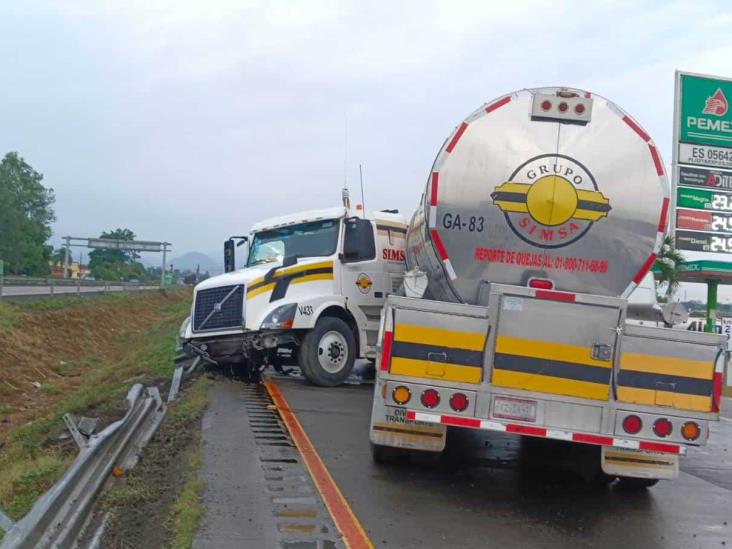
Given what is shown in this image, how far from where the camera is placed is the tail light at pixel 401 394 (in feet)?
20.5

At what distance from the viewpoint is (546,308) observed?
6254 mm

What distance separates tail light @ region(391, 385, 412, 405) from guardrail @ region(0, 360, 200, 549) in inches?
91.6

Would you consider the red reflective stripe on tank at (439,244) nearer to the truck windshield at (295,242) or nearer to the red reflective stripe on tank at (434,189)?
the red reflective stripe on tank at (434,189)

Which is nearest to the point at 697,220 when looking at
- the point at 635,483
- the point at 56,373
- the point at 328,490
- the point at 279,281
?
the point at 279,281

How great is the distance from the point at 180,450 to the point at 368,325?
501 cm

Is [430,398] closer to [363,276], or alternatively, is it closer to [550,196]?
[550,196]

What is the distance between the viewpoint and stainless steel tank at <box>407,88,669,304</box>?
6.79 m

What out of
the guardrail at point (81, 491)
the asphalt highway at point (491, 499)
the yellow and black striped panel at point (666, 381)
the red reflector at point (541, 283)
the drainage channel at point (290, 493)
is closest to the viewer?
the guardrail at point (81, 491)

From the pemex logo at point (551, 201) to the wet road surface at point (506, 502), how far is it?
2258mm

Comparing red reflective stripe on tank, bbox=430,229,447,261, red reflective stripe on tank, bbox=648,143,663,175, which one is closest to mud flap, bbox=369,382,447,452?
red reflective stripe on tank, bbox=430,229,447,261

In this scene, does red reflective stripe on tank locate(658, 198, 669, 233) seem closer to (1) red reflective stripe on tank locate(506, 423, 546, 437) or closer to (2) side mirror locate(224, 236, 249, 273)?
(1) red reflective stripe on tank locate(506, 423, 546, 437)

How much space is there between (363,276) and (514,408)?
21.1ft

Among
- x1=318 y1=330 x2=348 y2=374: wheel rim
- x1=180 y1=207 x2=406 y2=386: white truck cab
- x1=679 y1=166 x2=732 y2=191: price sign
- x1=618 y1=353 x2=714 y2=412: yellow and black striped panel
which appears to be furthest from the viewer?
x1=679 y1=166 x2=732 y2=191: price sign

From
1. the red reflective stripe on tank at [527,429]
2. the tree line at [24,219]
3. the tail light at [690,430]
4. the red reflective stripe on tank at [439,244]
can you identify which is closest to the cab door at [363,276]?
the red reflective stripe on tank at [439,244]
